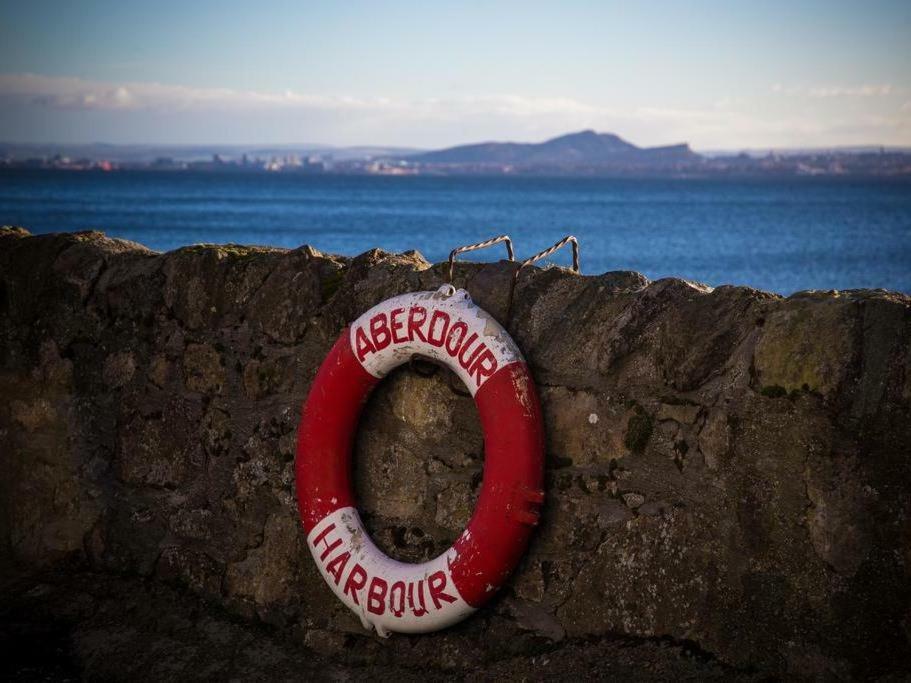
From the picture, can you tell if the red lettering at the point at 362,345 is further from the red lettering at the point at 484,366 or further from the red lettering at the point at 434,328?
the red lettering at the point at 484,366

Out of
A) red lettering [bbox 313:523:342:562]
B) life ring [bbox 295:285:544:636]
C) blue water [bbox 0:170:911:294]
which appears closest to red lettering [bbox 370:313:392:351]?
life ring [bbox 295:285:544:636]

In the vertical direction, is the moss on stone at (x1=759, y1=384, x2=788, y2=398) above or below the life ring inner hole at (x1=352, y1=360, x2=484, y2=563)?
above

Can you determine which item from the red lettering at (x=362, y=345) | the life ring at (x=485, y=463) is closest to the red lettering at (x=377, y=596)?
the life ring at (x=485, y=463)

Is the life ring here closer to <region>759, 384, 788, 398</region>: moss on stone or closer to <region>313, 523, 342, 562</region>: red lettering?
<region>313, 523, 342, 562</region>: red lettering

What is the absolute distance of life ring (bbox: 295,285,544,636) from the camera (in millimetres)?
2590

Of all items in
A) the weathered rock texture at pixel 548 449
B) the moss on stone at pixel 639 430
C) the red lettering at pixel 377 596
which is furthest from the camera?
the red lettering at pixel 377 596

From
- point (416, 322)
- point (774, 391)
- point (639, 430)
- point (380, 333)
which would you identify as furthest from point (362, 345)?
point (774, 391)

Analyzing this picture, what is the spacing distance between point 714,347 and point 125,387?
1852 mm

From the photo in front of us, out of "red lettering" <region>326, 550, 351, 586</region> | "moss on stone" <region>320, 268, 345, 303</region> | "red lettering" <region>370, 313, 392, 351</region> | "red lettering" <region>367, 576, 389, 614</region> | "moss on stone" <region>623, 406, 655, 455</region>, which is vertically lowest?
"red lettering" <region>367, 576, 389, 614</region>

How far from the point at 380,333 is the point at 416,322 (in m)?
0.11

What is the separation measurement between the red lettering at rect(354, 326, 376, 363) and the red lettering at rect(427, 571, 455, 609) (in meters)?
0.59

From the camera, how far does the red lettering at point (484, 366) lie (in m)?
2.63

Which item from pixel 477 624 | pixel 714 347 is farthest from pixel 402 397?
pixel 714 347

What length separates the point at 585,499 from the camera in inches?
103
